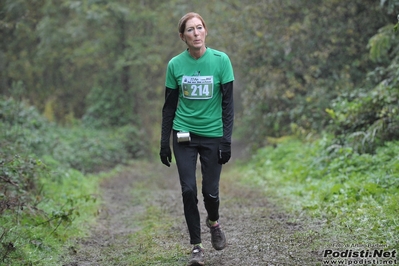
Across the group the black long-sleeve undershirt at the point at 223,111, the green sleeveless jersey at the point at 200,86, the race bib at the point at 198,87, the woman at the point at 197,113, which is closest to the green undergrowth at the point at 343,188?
the woman at the point at 197,113

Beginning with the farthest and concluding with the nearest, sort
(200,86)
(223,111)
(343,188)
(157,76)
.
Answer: (157,76) → (343,188) → (223,111) → (200,86)

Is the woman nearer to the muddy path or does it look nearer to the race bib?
the race bib

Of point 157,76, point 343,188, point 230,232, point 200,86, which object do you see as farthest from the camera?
point 157,76

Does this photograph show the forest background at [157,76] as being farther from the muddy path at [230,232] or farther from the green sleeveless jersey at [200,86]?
the green sleeveless jersey at [200,86]

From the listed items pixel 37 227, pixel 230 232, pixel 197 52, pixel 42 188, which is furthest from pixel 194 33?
pixel 42 188

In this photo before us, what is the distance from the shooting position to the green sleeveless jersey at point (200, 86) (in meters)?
4.57

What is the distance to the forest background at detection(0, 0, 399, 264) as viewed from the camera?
9000mm

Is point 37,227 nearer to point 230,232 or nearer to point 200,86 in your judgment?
point 230,232

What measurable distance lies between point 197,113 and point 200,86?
266mm

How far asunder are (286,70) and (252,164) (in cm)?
311

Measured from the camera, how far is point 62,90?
24109mm

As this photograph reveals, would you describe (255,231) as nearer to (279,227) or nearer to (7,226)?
(279,227)

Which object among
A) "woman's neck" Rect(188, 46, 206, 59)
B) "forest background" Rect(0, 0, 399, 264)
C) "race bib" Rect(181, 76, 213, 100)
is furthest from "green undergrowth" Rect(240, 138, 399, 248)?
"woman's neck" Rect(188, 46, 206, 59)

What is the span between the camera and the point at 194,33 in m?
4.56
